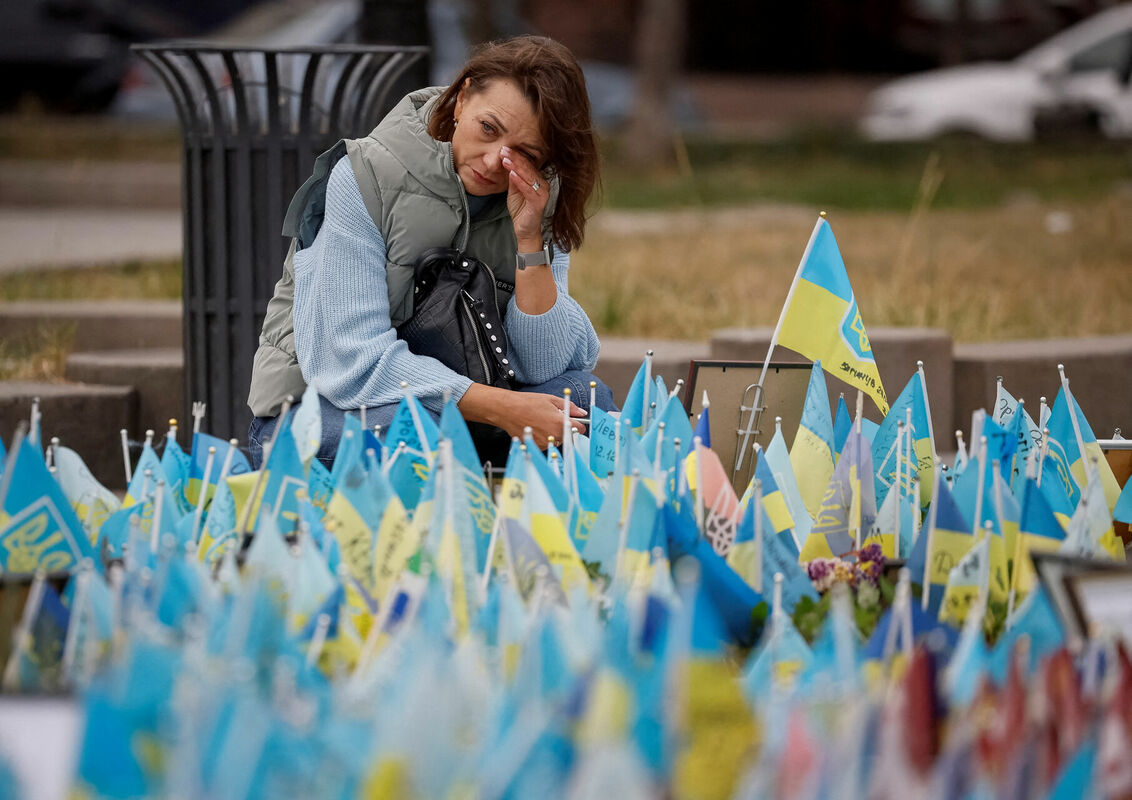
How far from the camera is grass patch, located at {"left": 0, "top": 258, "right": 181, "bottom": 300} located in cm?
636

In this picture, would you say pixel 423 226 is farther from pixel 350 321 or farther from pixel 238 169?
pixel 238 169

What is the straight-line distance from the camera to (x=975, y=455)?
2.57 meters

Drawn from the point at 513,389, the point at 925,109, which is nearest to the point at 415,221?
the point at 513,389

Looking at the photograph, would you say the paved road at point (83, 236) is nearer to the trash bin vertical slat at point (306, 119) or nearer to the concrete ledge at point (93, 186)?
the concrete ledge at point (93, 186)

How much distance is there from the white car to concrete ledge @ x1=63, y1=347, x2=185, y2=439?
1205cm

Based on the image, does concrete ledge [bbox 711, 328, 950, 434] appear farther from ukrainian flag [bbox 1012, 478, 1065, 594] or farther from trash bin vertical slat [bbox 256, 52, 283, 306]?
ukrainian flag [bbox 1012, 478, 1065, 594]

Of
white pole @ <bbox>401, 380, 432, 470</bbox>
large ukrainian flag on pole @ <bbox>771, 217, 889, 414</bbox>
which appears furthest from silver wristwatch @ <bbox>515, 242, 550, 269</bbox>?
white pole @ <bbox>401, 380, 432, 470</bbox>

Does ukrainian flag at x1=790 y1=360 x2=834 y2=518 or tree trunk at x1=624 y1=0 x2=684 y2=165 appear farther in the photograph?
tree trunk at x1=624 y1=0 x2=684 y2=165

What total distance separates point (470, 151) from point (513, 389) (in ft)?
1.95

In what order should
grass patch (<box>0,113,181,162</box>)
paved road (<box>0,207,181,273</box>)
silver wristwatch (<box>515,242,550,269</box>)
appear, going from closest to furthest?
silver wristwatch (<box>515,242,550,269</box>)
paved road (<box>0,207,181,273</box>)
grass patch (<box>0,113,181,162</box>)

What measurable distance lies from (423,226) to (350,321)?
27 cm

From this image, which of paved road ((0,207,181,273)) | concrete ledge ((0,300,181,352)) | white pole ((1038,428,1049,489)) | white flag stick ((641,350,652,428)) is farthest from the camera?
paved road ((0,207,181,273))

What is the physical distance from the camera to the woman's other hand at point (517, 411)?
10.7 ft

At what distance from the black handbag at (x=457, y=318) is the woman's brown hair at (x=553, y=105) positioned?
21 centimetres
